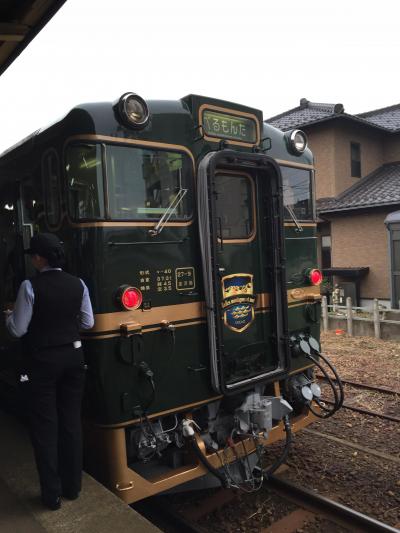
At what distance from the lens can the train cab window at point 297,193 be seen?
15.7ft

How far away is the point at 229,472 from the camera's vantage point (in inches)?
159

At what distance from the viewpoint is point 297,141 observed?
16.0 ft

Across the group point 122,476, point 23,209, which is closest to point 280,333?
point 122,476

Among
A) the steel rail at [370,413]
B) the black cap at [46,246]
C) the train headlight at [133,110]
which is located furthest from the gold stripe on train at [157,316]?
the steel rail at [370,413]

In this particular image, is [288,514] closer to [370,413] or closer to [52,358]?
[52,358]

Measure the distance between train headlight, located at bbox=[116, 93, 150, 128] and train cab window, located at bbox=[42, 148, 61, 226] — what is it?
64 cm

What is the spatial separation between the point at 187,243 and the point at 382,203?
12.5 m

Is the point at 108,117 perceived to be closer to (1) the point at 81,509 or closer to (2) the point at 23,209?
(2) the point at 23,209

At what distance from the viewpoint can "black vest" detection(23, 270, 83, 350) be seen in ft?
10.3

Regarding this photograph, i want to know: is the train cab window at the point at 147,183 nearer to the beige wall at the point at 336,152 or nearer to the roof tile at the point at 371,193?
the roof tile at the point at 371,193

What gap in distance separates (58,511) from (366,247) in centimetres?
1449

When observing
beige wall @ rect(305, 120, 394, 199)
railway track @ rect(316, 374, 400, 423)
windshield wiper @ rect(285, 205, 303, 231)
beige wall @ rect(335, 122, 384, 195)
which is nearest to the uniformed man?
windshield wiper @ rect(285, 205, 303, 231)

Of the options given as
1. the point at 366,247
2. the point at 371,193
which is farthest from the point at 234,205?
the point at 371,193

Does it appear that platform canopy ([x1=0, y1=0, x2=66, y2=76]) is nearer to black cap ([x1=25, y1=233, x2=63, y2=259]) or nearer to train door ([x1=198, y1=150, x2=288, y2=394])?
train door ([x1=198, y1=150, x2=288, y2=394])
